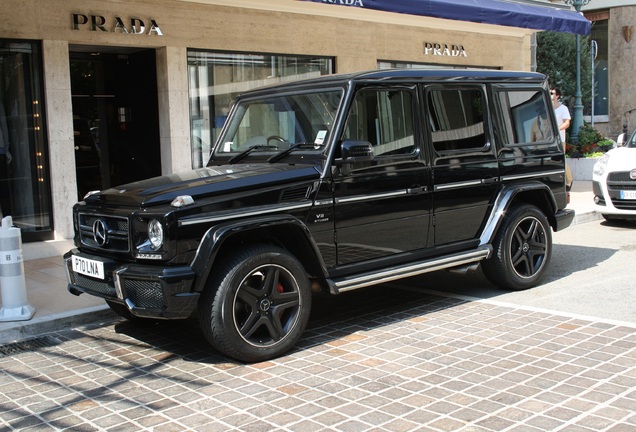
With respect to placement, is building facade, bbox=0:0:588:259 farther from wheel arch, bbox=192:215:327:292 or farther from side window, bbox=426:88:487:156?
wheel arch, bbox=192:215:327:292

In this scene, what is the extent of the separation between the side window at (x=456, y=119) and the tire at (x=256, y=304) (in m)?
1.96

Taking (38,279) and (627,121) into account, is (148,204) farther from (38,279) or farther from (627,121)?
(627,121)

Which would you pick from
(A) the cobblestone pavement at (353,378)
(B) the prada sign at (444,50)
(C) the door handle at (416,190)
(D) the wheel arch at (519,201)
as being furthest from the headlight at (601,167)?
(C) the door handle at (416,190)

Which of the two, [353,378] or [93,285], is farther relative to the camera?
[93,285]

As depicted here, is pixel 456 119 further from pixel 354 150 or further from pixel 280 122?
pixel 280 122

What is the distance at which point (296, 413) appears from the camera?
416cm

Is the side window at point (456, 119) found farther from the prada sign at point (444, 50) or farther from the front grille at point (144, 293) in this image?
the prada sign at point (444, 50)

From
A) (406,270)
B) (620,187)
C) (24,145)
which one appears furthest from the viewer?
(620,187)

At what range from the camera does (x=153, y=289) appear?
480 cm

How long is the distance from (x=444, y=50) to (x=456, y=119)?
30.3ft

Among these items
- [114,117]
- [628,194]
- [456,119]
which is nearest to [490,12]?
[628,194]

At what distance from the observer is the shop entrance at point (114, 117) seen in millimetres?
11383

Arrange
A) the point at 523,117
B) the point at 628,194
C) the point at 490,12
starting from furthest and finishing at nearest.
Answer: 1. the point at 490,12
2. the point at 628,194
3. the point at 523,117

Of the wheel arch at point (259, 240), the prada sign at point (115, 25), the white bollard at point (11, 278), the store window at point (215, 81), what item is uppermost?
the prada sign at point (115, 25)
